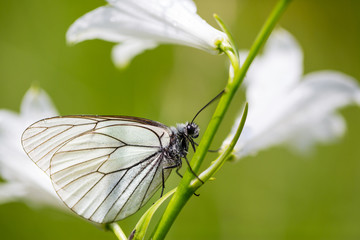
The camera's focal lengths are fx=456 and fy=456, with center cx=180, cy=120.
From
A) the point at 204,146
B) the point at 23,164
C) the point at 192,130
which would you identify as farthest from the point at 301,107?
the point at 23,164

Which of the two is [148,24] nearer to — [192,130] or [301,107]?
[192,130]

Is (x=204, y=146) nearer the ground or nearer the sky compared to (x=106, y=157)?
nearer the sky

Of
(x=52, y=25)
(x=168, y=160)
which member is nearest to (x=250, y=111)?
(x=168, y=160)

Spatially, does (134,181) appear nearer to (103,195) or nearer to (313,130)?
(103,195)

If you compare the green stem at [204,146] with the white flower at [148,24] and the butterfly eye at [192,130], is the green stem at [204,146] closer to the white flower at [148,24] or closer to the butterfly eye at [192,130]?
the white flower at [148,24]

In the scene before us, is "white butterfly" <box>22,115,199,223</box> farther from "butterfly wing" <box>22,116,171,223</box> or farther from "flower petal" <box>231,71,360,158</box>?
"flower petal" <box>231,71,360,158</box>

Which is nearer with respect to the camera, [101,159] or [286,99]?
[101,159]

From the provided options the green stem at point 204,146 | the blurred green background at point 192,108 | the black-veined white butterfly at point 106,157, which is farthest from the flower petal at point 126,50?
the blurred green background at point 192,108
